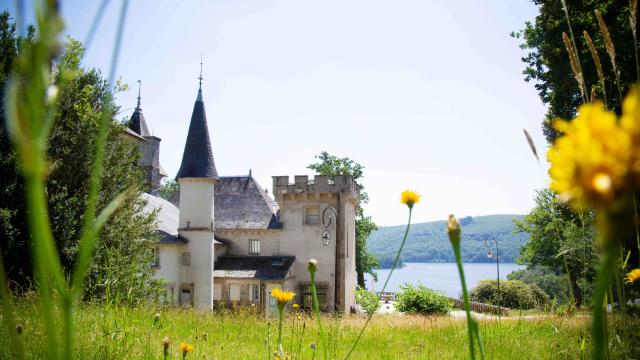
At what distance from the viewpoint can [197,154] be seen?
26875mm

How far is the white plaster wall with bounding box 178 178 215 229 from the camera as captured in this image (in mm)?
26719

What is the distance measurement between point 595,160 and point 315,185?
103ft

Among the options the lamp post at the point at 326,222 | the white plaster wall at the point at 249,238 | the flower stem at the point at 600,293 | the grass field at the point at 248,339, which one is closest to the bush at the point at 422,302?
the lamp post at the point at 326,222

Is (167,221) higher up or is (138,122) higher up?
(138,122)

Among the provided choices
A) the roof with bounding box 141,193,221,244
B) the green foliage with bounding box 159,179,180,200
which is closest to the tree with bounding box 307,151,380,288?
the roof with bounding box 141,193,221,244

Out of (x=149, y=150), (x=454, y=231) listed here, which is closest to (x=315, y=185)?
(x=149, y=150)

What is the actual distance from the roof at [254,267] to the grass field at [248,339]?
19.1 metres

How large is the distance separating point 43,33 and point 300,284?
31.6 meters

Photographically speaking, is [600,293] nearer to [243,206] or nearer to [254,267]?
[254,267]

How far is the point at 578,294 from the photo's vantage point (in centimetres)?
3575

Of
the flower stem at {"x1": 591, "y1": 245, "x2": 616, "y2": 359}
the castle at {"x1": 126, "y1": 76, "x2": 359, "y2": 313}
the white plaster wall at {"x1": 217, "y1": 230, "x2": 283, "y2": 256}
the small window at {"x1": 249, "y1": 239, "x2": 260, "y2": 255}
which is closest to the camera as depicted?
the flower stem at {"x1": 591, "y1": 245, "x2": 616, "y2": 359}

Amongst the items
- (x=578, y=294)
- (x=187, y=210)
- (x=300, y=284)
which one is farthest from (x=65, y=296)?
(x=578, y=294)

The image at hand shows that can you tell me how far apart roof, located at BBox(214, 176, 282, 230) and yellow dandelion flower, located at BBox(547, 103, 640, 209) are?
32.0 m

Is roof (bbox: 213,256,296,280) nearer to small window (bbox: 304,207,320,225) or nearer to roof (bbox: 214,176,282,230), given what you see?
roof (bbox: 214,176,282,230)
